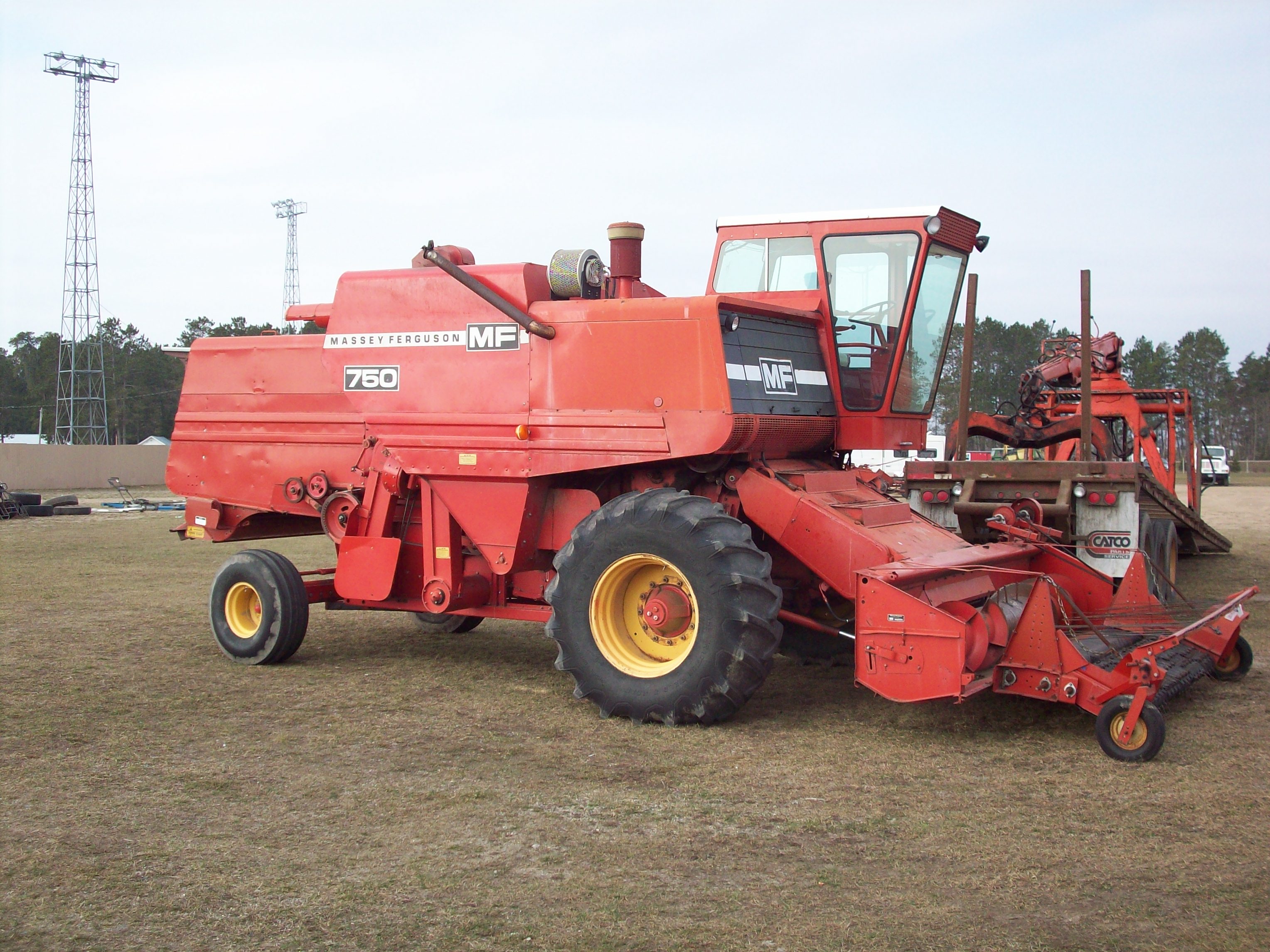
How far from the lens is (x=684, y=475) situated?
7.34 metres

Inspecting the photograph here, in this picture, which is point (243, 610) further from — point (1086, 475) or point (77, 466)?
point (77, 466)

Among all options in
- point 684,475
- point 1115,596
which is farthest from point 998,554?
point 684,475

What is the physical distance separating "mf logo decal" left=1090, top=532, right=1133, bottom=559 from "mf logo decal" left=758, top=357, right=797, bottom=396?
3.92m

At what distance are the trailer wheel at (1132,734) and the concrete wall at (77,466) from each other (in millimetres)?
35901

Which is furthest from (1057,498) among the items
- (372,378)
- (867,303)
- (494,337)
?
(372,378)

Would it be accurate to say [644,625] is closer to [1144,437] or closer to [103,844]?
[103,844]

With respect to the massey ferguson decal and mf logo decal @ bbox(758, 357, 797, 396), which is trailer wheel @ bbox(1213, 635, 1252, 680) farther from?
the massey ferguson decal

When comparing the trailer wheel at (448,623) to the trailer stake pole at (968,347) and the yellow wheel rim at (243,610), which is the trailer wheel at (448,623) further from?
the trailer stake pole at (968,347)

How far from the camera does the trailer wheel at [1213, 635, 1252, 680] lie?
7.48 metres

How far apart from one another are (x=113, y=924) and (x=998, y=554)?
16.7 feet

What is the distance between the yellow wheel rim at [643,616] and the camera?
6621 mm

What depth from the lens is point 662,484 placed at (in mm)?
7332

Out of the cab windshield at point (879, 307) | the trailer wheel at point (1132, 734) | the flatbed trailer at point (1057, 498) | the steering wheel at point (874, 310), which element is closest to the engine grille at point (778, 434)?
the cab windshield at point (879, 307)

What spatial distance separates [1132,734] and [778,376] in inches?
115
